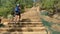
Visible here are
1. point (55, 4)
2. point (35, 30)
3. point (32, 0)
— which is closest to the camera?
point (35, 30)

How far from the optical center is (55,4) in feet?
78.3

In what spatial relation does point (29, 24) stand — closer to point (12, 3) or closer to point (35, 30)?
point (35, 30)

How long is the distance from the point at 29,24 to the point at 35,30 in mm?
1572

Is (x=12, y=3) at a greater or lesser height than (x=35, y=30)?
greater

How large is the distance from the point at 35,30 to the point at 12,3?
44.9ft

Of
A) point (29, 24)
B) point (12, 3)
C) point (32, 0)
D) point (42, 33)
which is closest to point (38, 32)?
point (42, 33)

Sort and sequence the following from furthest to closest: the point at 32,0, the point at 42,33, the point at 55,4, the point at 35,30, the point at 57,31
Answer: the point at 32,0 < the point at 55,4 < the point at 35,30 < the point at 42,33 < the point at 57,31

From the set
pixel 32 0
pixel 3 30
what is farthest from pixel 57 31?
pixel 32 0

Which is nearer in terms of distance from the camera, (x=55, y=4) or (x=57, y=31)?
(x=57, y=31)

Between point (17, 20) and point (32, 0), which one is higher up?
point (32, 0)

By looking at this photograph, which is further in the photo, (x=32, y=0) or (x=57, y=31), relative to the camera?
(x=32, y=0)

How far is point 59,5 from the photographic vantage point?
2431 centimetres

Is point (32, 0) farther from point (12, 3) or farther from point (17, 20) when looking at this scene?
point (17, 20)

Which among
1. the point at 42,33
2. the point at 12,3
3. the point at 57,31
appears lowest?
the point at 42,33
